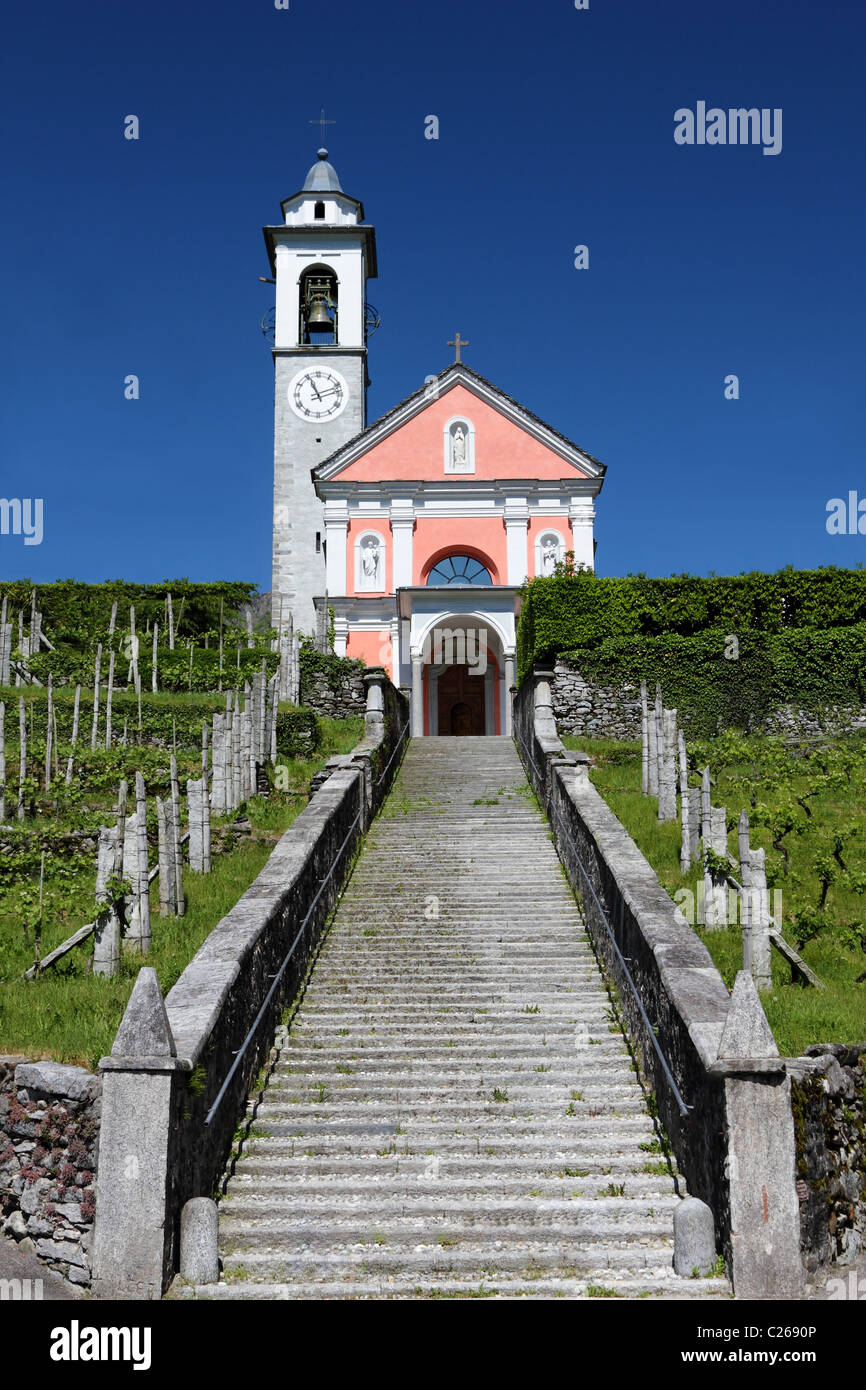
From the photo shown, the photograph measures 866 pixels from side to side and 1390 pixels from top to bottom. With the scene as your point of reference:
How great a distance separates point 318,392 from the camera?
3844cm

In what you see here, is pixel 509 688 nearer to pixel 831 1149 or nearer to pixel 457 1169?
pixel 457 1169

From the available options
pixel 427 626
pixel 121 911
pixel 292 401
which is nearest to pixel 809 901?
pixel 121 911

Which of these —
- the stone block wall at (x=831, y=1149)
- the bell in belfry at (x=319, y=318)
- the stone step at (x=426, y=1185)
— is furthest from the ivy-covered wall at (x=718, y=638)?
the bell in belfry at (x=319, y=318)

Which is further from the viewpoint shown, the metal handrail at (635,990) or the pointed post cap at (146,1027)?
the metal handrail at (635,990)

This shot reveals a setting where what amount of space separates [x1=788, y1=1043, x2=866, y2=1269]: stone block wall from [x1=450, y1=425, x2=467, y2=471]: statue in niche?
85.8 ft

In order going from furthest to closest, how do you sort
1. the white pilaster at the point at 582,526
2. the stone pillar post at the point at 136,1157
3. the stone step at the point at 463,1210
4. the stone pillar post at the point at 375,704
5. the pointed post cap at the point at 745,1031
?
the white pilaster at the point at 582,526
the stone pillar post at the point at 375,704
the stone step at the point at 463,1210
the pointed post cap at the point at 745,1031
the stone pillar post at the point at 136,1157

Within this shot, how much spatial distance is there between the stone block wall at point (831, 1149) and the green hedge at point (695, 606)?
1577cm

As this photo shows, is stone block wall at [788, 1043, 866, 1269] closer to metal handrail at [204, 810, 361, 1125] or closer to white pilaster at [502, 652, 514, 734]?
metal handrail at [204, 810, 361, 1125]

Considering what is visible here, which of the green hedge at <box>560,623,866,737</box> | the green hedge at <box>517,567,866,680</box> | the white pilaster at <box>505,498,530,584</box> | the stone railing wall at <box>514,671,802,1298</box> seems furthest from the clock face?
the stone railing wall at <box>514,671,802,1298</box>

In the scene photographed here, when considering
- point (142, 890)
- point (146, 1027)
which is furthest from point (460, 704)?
point (146, 1027)

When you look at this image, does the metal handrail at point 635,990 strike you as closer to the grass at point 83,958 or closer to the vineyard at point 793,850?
the vineyard at point 793,850

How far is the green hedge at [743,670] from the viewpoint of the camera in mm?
22953

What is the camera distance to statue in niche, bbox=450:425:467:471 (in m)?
32.7

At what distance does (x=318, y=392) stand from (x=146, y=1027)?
33.5 m
